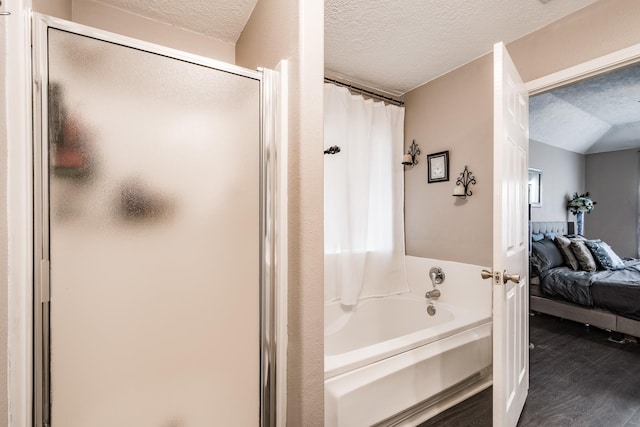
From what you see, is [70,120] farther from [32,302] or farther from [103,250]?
[32,302]

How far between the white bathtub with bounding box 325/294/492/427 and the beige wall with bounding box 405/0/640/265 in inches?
21.7

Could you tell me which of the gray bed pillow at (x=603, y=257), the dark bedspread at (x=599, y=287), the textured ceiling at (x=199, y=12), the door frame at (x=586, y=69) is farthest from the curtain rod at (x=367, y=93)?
the gray bed pillow at (x=603, y=257)

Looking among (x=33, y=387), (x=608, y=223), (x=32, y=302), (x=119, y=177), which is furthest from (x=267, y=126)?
(x=608, y=223)

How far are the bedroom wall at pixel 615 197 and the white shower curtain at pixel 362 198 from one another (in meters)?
5.48

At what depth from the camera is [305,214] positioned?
3.62 feet

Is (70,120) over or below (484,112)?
below

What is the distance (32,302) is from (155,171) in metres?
0.51

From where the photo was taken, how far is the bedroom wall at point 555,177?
459 cm

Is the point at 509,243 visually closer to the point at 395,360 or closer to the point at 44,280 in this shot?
the point at 395,360

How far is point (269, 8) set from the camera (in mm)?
1422

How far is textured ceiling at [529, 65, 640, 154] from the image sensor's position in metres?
3.30

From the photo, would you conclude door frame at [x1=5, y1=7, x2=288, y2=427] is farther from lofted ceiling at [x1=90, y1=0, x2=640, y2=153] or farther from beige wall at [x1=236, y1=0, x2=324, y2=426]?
lofted ceiling at [x1=90, y1=0, x2=640, y2=153]

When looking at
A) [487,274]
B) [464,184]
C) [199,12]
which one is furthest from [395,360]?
[199,12]

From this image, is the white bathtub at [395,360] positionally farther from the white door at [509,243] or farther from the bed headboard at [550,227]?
the bed headboard at [550,227]
